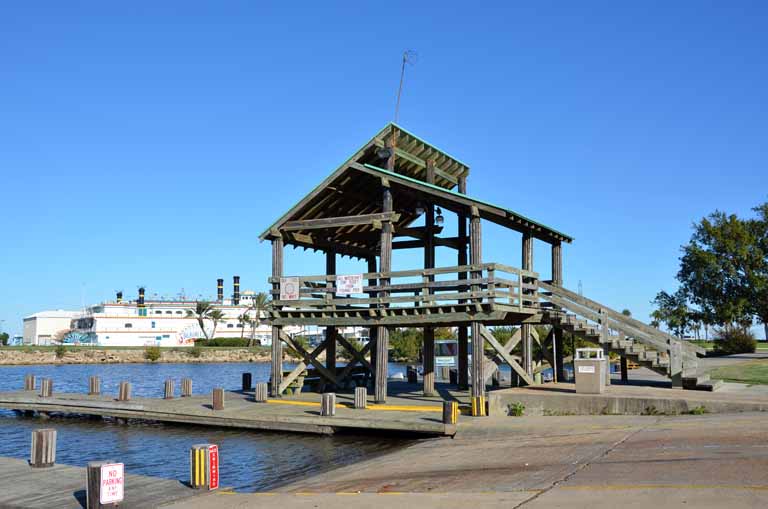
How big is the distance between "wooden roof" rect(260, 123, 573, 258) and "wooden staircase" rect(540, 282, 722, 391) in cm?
342

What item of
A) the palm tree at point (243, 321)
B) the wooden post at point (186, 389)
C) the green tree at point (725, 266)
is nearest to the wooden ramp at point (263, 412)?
the wooden post at point (186, 389)

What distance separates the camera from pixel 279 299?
28.6m

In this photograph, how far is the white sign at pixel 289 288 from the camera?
92.3 ft

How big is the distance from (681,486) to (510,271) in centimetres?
1273

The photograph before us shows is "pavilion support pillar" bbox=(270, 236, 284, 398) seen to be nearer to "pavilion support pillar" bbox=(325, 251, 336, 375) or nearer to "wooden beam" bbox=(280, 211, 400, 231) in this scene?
"wooden beam" bbox=(280, 211, 400, 231)

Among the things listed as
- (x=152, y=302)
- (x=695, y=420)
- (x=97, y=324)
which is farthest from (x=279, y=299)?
(x=152, y=302)

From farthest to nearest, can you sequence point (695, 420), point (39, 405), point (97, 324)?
point (97, 324)
point (39, 405)
point (695, 420)

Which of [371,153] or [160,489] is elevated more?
[371,153]

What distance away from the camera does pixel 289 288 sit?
28266mm

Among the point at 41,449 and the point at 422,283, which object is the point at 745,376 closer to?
the point at 422,283

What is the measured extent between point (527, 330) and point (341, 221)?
8.27 m

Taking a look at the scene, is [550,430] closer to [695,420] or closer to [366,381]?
[695,420]

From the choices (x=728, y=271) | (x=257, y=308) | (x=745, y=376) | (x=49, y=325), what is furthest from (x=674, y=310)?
(x=49, y=325)

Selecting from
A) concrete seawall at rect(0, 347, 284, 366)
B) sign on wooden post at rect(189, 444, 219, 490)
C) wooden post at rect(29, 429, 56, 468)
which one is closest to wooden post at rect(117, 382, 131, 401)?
wooden post at rect(29, 429, 56, 468)
